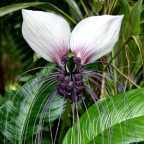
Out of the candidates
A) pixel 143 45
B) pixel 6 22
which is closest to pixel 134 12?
pixel 143 45

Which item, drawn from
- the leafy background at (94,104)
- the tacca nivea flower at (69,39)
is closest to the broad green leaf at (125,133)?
the leafy background at (94,104)

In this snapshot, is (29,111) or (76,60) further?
(29,111)

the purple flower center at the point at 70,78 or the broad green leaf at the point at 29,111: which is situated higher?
the purple flower center at the point at 70,78

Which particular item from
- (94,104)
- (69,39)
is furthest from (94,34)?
(94,104)

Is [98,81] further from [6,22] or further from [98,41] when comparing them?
[6,22]

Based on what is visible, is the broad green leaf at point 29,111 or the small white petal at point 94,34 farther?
the broad green leaf at point 29,111

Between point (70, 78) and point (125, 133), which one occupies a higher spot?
point (70, 78)

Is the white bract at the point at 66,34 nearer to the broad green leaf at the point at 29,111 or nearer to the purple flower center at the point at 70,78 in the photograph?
the purple flower center at the point at 70,78

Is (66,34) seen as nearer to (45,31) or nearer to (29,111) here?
(45,31)
